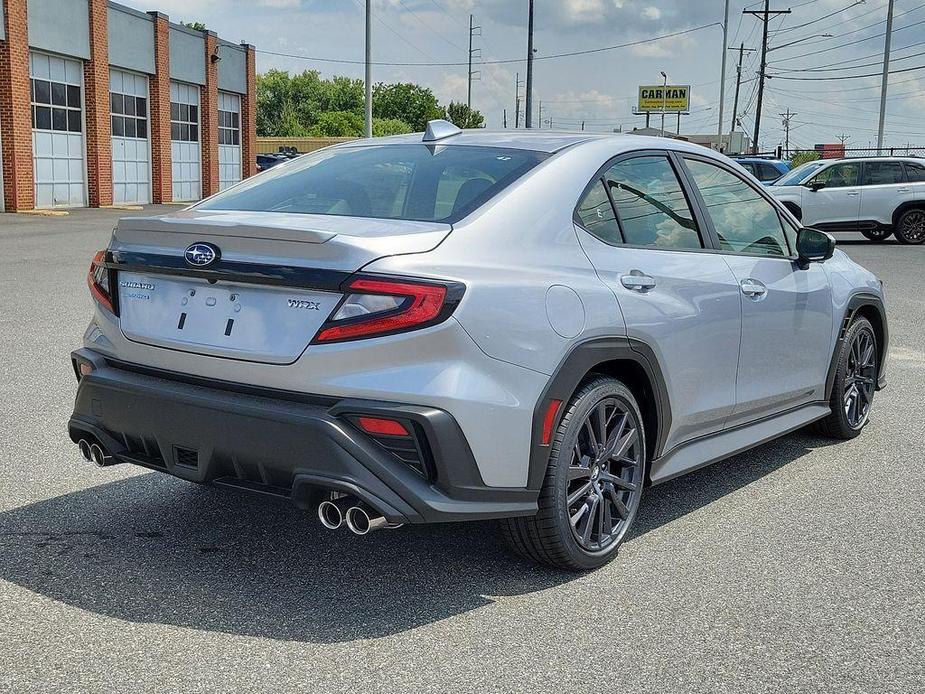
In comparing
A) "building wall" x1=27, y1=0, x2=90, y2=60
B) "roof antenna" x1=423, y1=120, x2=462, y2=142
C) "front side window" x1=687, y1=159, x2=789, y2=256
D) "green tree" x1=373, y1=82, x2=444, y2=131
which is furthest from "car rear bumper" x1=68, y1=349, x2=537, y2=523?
"green tree" x1=373, y1=82, x2=444, y2=131

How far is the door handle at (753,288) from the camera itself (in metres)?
5.00

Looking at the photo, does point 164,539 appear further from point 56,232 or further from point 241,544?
point 56,232

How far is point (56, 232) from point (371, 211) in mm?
20598

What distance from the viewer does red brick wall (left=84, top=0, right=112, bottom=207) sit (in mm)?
32750

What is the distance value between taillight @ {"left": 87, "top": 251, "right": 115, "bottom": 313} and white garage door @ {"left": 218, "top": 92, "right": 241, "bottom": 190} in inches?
1542

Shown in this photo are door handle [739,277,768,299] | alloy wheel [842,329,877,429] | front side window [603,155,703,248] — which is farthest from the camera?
alloy wheel [842,329,877,429]

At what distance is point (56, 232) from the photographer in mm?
23031

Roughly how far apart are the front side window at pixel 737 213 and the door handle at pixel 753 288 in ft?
0.59

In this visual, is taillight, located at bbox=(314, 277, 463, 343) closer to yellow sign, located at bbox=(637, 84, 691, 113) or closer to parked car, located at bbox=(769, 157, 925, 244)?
parked car, located at bbox=(769, 157, 925, 244)

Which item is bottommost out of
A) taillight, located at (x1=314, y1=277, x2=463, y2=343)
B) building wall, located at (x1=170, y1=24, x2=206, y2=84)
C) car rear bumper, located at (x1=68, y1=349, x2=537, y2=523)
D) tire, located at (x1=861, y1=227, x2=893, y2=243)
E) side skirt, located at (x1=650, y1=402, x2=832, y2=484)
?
tire, located at (x1=861, y1=227, x2=893, y2=243)

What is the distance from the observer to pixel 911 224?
2325 cm

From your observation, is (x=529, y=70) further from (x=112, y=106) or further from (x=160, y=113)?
(x=112, y=106)

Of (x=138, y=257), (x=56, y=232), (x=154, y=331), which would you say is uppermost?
(x=138, y=257)

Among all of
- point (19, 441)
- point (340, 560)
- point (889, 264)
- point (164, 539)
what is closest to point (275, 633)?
point (340, 560)
